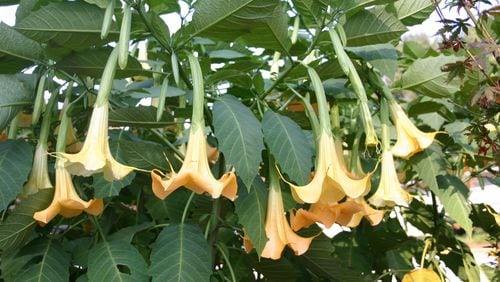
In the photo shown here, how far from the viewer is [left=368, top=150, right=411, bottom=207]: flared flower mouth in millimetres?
1090

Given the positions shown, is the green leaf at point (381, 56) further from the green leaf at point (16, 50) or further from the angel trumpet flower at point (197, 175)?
the green leaf at point (16, 50)

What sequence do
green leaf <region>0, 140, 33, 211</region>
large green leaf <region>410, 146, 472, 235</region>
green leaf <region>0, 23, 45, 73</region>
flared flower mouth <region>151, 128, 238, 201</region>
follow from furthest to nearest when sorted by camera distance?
1. large green leaf <region>410, 146, 472, 235</region>
2. green leaf <region>0, 23, 45, 73</region>
3. green leaf <region>0, 140, 33, 211</region>
4. flared flower mouth <region>151, 128, 238, 201</region>

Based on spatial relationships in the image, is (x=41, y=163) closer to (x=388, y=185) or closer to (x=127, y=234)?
(x=127, y=234)

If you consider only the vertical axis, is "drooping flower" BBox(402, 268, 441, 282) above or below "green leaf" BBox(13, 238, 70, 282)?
below

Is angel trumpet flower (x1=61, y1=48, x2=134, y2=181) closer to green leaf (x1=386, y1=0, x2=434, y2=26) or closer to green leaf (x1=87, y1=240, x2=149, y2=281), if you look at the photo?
green leaf (x1=87, y1=240, x2=149, y2=281)

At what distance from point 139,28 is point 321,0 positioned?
327mm

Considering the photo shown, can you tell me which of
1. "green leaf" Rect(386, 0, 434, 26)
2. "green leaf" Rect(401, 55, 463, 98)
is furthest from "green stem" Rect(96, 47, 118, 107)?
"green leaf" Rect(401, 55, 463, 98)

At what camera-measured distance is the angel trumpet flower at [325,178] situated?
945mm

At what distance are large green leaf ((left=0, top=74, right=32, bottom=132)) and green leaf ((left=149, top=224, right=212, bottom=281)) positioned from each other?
1.12ft

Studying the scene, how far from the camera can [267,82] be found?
4.60ft

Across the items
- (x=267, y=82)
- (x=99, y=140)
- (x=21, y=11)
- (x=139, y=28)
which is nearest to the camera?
(x=99, y=140)

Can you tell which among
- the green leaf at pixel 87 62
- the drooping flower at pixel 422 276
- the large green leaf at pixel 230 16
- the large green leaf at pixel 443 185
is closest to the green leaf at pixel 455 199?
the large green leaf at pixel 443 185

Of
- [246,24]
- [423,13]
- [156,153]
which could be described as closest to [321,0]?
[246,24]

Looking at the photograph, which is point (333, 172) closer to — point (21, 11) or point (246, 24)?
point (246, 24)
